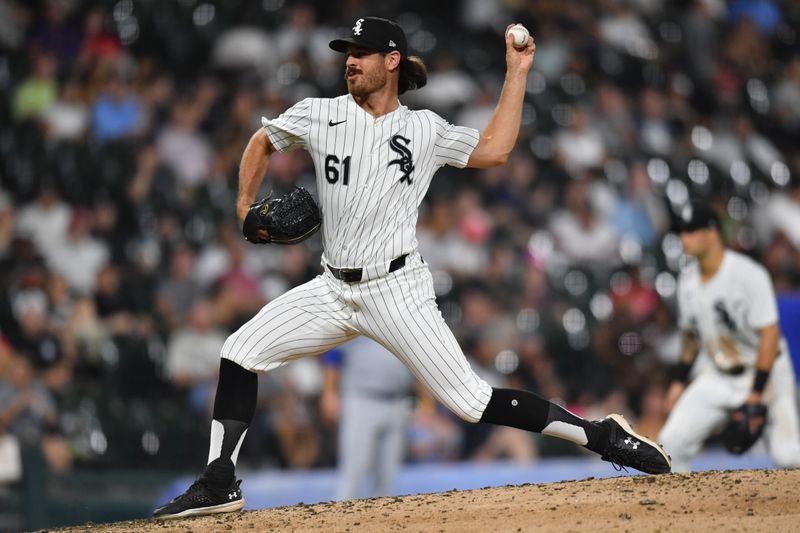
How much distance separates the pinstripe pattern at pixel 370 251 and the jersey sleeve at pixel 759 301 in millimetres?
2452

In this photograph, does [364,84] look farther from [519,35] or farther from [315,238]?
[315,238]

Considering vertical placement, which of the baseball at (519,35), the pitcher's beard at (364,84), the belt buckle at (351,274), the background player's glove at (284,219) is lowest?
the belt buckle at (351,274)

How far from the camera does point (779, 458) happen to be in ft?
22.5

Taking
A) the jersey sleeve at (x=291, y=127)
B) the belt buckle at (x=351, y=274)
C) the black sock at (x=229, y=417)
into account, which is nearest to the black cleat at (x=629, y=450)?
the belt buckle at (x=351, y=274)

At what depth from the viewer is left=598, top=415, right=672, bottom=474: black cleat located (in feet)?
16.2

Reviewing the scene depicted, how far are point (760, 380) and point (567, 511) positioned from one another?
2204 millimetres

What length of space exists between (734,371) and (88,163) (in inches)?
215

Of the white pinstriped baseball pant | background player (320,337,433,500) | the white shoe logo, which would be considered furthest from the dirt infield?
background player (320,337,433,500)

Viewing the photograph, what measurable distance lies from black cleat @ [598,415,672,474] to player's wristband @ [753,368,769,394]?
66.1 inches

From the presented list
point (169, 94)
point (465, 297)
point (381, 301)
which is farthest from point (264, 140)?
point (169, 94)

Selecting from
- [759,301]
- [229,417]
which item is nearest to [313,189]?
[759,301]

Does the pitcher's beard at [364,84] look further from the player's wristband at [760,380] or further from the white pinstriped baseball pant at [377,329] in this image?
the player's wristband at [760,380]

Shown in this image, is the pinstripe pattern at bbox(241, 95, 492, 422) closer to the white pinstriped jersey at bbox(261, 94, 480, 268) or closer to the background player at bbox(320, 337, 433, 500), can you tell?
the white pinstriped jersey at bbox(261, 94, 480, 268)

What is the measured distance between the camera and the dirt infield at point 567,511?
4.53 m
